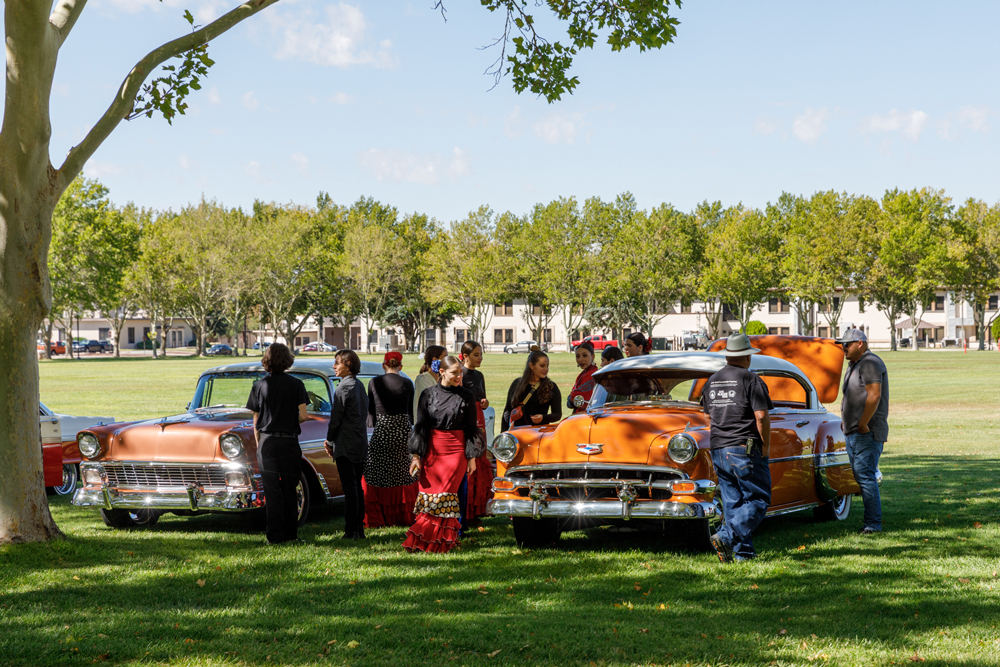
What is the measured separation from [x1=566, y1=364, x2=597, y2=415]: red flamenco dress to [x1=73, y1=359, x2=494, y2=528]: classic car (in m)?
2.50

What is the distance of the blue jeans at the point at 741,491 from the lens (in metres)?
7.59

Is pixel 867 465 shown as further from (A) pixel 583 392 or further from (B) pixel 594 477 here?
(A) pixel 583 392

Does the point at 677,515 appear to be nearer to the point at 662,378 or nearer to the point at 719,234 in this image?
the point at 662,378

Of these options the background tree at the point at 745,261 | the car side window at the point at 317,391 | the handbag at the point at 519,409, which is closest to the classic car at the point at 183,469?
the car side window at the point at 317,391

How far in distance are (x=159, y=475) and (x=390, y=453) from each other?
2.14m

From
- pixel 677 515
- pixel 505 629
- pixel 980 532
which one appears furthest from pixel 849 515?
pixel 505 629

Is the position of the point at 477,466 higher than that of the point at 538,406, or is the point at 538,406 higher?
the point at 538,406

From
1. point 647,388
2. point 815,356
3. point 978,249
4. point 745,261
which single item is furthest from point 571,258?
point 647,388

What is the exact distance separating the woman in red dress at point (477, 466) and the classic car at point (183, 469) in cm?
141

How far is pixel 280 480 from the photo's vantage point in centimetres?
861

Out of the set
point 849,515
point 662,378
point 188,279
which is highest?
point 188,279

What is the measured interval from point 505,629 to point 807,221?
78.3 metres

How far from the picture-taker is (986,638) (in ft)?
18.4

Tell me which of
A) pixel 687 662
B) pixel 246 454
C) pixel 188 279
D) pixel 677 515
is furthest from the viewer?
pixel 188 279
